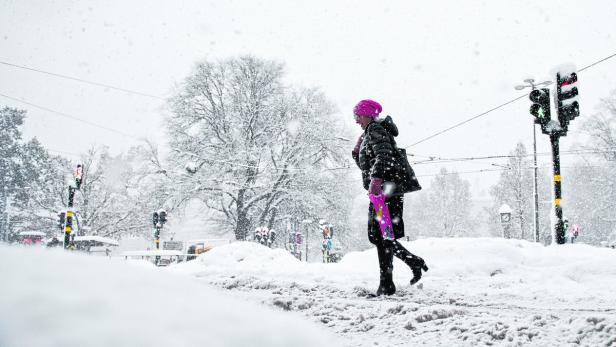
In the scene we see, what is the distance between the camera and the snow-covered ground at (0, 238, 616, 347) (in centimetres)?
70

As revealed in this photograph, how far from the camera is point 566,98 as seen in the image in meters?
8.44

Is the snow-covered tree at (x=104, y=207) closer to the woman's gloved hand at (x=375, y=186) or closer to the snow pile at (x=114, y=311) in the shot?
the woman's gloved hand at (x=375, y=186)

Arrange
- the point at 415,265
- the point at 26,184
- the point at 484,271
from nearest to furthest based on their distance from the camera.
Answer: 1. the point at 415,265
2. the point at 484,271
3. the point at 26,184

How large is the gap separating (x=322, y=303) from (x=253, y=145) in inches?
1015

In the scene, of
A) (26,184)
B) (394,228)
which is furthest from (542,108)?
(26,184)

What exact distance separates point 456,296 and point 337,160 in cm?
2718

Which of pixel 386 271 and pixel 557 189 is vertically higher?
pixel 557 189

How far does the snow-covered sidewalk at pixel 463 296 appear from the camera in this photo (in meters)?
2.21

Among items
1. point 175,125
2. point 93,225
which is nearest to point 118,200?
point 93,225

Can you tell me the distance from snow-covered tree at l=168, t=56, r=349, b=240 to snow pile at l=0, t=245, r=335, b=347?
27.1 meters

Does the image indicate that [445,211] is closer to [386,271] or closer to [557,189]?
[557,189]

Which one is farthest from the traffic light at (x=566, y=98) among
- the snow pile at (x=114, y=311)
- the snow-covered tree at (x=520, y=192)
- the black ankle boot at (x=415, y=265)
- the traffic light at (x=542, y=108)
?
the snow-covered tree at (x=520, y=192)

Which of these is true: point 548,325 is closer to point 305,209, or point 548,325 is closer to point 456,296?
point 456,296

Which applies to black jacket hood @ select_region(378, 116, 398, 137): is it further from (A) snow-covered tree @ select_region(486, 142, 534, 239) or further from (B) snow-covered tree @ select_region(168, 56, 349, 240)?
(A) snow-covered tree @ select_region(486, 142, 534, 239)
